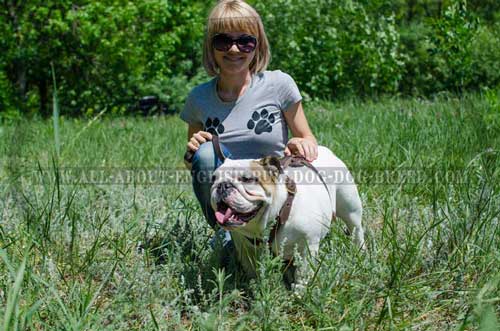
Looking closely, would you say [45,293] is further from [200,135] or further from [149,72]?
[149,72]

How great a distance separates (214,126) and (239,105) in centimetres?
15

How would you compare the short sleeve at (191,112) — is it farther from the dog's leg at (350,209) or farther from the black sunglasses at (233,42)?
the dog's leg at (350,209)

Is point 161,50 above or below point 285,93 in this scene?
above

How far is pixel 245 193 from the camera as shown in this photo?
1978 mm

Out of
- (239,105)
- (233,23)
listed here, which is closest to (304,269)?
(239,105)

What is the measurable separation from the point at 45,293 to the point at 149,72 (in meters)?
9.59

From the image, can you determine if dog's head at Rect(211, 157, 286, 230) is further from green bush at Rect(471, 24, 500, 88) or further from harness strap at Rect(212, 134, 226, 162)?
green bush at Rect(471, 24, 500, 88)

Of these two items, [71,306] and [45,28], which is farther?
[45,28]

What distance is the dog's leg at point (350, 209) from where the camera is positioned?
250 cm

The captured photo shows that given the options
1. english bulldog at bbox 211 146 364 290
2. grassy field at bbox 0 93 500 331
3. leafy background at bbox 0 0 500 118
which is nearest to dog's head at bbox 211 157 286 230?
english bulldog at bbox 211 146 364 290

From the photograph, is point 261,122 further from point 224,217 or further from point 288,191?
point 224,217

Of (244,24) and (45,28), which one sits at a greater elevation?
(45,28)

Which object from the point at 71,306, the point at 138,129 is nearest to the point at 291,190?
the point at 71,306

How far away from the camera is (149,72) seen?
36.6 feet
